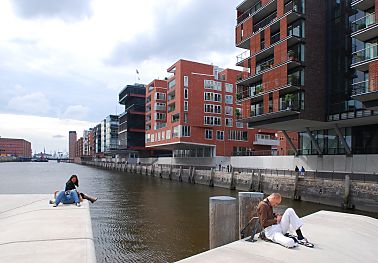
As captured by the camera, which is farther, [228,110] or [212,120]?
[228,110]

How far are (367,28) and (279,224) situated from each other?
24.3m

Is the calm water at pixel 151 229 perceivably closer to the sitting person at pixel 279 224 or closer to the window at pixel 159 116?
the sitting person at pixel 279 224

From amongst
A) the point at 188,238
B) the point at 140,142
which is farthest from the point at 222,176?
the point at 140,142

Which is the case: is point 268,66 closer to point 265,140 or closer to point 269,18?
point 269,18

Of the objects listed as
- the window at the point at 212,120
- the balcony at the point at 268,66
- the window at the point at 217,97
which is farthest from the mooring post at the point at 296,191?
the window at the point at 217,97

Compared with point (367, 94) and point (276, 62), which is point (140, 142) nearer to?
point (276, 62)

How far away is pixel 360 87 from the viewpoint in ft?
93.4

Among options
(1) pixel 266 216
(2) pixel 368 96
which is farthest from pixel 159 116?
(1) pixel 266 216

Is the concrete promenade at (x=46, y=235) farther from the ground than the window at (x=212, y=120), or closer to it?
closer to it

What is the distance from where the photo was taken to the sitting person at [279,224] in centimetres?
682

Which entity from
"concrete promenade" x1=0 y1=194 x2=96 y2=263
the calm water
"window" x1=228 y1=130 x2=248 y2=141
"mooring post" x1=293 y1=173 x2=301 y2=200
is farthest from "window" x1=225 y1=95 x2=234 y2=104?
"concrete promenade" x1=0 y1=194 x2=96 y2=263

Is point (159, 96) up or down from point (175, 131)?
up

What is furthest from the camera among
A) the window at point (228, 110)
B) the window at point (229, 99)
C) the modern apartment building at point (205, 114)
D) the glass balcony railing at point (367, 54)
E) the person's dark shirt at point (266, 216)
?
the window at point (229, 99)

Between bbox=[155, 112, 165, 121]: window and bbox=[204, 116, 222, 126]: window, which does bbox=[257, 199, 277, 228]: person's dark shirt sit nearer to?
bbox=[204, 116, 222, 126]: window
